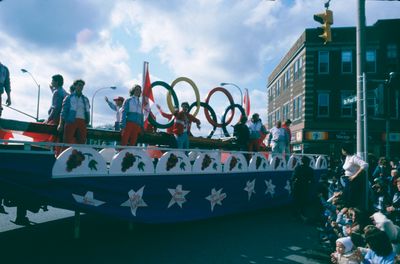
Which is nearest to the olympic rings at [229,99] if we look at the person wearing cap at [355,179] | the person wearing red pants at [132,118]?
the person wearing red pants at [132,118]

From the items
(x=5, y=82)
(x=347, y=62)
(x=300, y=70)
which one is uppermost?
(x=347, y=62)

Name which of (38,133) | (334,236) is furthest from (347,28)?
(38,133)

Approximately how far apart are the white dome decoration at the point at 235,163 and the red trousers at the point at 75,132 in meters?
3.64

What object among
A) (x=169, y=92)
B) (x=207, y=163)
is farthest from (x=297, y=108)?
(x=207, y=163)

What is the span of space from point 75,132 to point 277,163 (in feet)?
21.3

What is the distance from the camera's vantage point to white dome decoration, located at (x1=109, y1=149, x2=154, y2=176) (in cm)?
645

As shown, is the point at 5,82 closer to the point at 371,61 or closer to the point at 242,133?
the point at 242,133

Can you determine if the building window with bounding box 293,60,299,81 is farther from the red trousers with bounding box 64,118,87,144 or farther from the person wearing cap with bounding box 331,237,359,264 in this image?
the person wearing cap with bounding box 331,237,359,264

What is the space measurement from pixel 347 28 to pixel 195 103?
22315mm

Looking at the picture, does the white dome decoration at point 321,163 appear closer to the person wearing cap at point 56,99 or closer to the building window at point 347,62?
the person wearing cap at point 56,99

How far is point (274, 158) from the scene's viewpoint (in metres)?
10.9

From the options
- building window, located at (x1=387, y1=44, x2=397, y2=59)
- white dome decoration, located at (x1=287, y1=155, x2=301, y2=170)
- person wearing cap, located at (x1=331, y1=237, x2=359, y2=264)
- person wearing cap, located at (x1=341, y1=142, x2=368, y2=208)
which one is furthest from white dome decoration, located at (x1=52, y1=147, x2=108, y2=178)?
building window, located at (x1=387, y1=44, x2=397, y2=59)

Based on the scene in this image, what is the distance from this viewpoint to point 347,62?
93.0 feet

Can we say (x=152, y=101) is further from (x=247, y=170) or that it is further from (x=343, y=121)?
(x=343, y=121)
